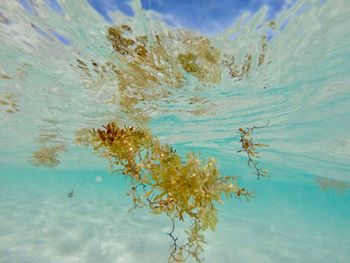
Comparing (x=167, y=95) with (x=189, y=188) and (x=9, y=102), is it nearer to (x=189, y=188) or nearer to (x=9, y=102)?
(x=189, y=188)

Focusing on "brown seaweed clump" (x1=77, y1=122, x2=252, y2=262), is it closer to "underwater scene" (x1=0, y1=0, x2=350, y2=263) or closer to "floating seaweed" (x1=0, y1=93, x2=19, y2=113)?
"underwater scene" (x1=0, y1=0, x2=350, y2=263)

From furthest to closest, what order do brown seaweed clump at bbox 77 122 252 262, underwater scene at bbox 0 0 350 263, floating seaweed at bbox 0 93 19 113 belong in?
floating seaweed at bbox 0 93 19 113 < underwater scene at bbox 0 0 350 263 < brown seaweed clump at bbox 77 122 252 262

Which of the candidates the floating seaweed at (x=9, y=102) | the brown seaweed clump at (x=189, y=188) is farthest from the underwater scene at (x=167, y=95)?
the floating seaweed at (x=9, y=102)

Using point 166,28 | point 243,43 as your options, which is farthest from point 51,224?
point 243,43

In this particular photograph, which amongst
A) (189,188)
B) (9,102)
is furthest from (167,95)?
(9,102)

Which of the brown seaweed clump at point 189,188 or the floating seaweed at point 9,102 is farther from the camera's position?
the floating seaweed at point 9,102

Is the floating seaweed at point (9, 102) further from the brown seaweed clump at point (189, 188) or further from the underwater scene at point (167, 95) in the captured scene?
the brown seaweed clump at point (189, 188)

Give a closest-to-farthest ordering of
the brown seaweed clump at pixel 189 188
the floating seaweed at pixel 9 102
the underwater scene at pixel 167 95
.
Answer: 1. the brown seaweed clump at pixel 189 188
2. the underwater scene at pixel 167 95
3. the floating seaweed at pixel 9 102

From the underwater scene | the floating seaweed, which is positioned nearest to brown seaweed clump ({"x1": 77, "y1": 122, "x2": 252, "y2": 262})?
the underwater scene

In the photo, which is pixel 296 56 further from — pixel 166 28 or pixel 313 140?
pixel 313 140
